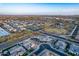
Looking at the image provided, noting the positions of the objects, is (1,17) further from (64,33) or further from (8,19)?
(64,33)

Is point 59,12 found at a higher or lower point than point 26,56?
higher

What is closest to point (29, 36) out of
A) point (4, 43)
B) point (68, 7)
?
point (4, 43)

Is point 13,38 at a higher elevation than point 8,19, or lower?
lower

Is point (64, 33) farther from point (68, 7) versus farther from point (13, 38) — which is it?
point (13, 38)

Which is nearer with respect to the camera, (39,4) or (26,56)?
(26,56)

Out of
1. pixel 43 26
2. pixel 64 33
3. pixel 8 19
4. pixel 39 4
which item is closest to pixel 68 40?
pixel 64 33

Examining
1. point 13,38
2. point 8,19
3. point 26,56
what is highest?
point 8,19
